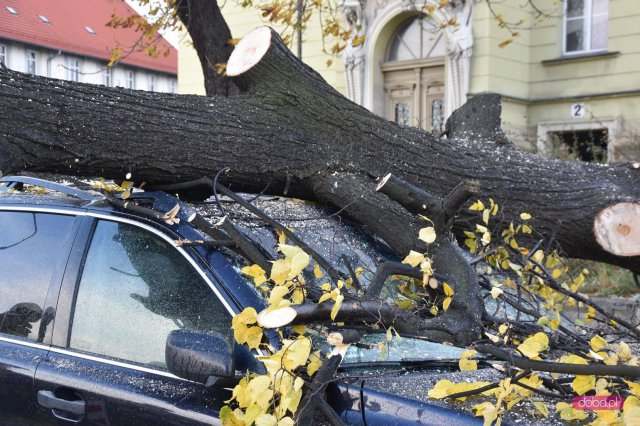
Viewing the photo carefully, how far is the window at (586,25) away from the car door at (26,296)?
14.9m

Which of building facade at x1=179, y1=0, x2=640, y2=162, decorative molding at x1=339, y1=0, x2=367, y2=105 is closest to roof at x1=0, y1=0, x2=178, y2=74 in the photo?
decorative molding at x1=339, y1=0, x2=367, y2=105

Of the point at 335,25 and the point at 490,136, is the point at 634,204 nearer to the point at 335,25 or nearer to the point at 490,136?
the point at 490,136

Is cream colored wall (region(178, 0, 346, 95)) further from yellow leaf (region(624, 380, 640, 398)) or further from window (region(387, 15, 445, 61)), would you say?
yellow leaf (region(624, 380, 640, 398))

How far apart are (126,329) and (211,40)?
6.42m

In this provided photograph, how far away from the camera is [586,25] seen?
16969 millimetres

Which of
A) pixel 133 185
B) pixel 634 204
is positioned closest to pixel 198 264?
pixel 133 185

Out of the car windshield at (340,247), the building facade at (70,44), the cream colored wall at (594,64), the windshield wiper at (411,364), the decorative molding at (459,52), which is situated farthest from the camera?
the building facade at (70,44)

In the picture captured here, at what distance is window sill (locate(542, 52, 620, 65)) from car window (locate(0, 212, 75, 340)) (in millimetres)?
14444

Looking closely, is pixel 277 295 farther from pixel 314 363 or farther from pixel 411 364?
pixel 411 364

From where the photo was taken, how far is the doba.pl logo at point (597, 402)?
257 centimetres

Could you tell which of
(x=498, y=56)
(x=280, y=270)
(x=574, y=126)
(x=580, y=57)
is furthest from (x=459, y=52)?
(x=280, y=270)

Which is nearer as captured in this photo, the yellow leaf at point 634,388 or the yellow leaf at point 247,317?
the yellow leaf at point 634,388

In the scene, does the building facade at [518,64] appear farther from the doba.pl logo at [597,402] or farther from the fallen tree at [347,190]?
the doba.pl logo at [597,402]

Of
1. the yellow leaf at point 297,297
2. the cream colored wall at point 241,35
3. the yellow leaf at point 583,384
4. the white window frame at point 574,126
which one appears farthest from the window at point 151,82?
the yellow leaf at point 583,384
